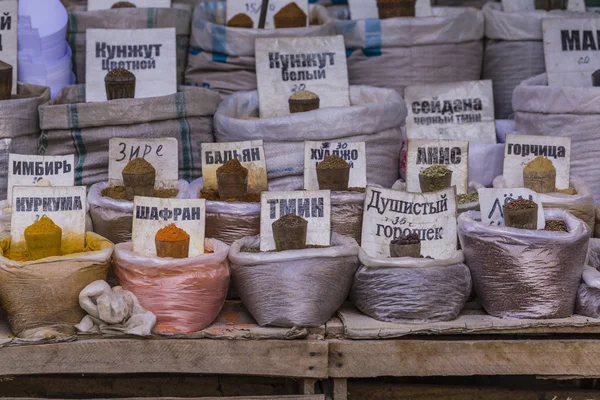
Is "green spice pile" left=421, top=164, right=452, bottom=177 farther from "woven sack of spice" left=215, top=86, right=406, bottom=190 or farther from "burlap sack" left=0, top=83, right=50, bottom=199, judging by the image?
"burlap sack" left=0, top=83, right=50, bottom=199

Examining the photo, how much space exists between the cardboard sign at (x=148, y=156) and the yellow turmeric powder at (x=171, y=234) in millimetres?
473

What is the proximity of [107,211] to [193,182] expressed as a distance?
13.2 inches

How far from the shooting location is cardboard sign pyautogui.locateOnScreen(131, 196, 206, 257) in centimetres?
273

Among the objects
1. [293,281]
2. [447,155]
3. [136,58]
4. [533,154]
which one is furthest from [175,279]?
[533,154]

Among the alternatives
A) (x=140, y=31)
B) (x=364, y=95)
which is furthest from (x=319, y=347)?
(x=140, y=31)

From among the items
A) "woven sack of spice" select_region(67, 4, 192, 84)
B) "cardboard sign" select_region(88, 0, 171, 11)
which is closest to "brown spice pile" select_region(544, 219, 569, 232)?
"woven sack of spice" select_region(67, 4, 192, 84)

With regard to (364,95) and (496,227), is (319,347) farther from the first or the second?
(364,95)

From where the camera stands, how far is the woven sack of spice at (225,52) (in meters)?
3.63

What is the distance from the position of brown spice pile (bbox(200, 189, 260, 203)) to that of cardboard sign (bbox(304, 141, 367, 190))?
17 cm

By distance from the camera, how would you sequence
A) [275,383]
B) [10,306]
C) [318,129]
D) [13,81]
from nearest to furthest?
1. [10,306]
2. [275,383]
3. [318,129]
4. [13,81]

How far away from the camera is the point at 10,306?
8.57 feet

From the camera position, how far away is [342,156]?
3059mm

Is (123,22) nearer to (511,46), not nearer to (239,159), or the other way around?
(239,159)

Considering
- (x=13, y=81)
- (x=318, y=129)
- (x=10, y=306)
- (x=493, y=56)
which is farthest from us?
(x=493, y=56)
